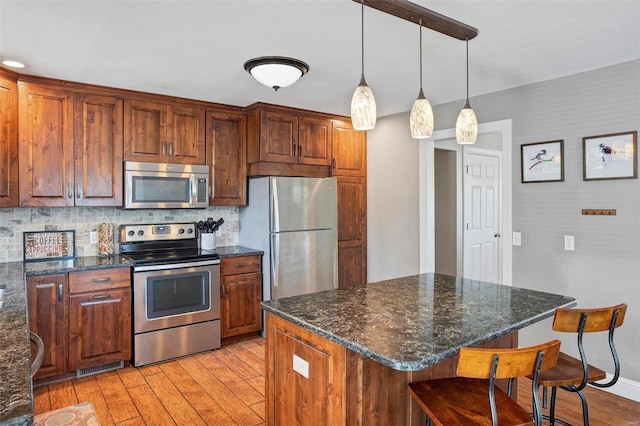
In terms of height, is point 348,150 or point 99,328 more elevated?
point 348,150

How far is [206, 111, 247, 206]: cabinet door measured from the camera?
4117 mm

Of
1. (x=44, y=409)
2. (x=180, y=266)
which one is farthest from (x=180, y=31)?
(x=44, y=409)

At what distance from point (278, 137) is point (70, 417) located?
2.88 meters

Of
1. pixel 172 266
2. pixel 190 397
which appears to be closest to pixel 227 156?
pixel 172 266

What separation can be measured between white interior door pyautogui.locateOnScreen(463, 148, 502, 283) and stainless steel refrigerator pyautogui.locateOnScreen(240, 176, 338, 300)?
1727mm

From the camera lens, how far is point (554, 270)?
10.8 ft

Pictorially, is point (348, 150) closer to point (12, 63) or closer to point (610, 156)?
point (610, 156)

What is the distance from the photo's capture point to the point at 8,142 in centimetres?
307

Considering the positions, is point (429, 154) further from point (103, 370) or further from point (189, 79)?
point (103, 370)

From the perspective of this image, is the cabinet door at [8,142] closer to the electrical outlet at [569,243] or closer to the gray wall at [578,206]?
the gray wall at [578,206]

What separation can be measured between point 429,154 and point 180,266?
268cm

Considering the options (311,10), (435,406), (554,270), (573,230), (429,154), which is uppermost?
(311,10)

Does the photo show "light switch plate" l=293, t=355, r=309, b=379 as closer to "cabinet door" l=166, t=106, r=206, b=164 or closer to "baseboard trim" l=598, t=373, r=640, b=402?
"baseboard trim" l=598, t=373, r=640, b=402

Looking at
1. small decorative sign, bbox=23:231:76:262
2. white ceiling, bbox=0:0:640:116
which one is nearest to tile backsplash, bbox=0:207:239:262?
small decorative sign, bbox=23:231:76:262
